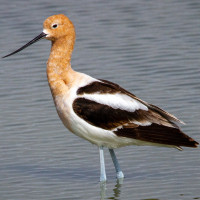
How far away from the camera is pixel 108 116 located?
29.9ft

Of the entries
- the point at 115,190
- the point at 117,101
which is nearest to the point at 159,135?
the point at 117,101

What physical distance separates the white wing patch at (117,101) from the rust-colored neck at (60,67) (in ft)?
1.13

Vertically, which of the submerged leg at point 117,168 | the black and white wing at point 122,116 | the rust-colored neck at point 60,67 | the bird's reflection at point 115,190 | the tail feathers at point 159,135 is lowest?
the bird's reflection at point 115,190

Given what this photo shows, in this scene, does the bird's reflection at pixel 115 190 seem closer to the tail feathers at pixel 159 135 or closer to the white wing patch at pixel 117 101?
the tail feathers at pixel 159 135

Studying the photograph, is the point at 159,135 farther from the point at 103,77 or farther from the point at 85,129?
the point at 103,77

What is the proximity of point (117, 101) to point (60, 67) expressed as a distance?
78cm

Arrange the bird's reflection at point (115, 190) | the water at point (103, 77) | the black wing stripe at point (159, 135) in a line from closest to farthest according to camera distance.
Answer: the bird's reflection at point (115, 190) < the black wing stripe at point (159, 135) < the water at point (103, 77)

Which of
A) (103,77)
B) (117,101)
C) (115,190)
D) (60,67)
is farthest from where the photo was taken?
(103,77)

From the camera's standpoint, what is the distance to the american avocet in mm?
8969

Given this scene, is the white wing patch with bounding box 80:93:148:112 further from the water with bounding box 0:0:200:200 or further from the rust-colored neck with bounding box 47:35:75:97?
the water with bounding box 0:0:200:200

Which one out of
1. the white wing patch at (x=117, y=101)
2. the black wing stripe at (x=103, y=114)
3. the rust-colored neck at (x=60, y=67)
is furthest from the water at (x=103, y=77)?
the rust-colored neck at (x=60, y=67)

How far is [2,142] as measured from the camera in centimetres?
1030

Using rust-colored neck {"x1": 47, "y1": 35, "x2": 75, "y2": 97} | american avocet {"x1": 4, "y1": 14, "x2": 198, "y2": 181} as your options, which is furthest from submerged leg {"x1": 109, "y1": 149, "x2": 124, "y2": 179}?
rust-colored neck {"x1": 47, "y1": 35, "x2": 75, "y2": 97}

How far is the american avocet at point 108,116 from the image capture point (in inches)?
353
